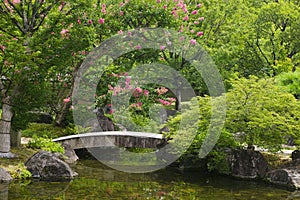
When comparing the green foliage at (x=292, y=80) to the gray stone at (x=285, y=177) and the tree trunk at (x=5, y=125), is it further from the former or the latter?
the tree trunk at (x=5, y=125)

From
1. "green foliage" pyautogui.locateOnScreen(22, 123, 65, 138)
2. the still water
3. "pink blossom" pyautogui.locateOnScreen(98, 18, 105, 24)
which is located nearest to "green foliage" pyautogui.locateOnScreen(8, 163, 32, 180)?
the still water

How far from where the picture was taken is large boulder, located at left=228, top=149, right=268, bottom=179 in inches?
520

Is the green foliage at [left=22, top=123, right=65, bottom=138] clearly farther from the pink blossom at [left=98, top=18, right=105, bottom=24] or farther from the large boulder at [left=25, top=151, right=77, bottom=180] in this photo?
the large boulder at [left=25, top=151, right=77, bottom=180]

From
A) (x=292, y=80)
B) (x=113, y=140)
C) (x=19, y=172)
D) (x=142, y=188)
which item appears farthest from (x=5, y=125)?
(x=292, y=80)

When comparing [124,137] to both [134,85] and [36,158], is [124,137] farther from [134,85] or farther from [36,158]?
[36,158]

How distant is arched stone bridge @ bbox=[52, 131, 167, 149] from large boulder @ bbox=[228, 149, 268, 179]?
2997 millimetres

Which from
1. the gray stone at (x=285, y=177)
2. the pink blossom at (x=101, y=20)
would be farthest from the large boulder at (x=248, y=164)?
the pink blossom at (x=101, y=20)

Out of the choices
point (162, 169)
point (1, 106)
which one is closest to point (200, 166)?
point (162, 169)

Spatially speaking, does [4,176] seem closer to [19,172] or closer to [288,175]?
[19,172]

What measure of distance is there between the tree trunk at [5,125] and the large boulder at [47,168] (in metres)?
1.03

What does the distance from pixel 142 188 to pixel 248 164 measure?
420cm

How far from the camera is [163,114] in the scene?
1975cm

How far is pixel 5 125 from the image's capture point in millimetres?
12188

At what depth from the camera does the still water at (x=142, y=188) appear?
9.48m
